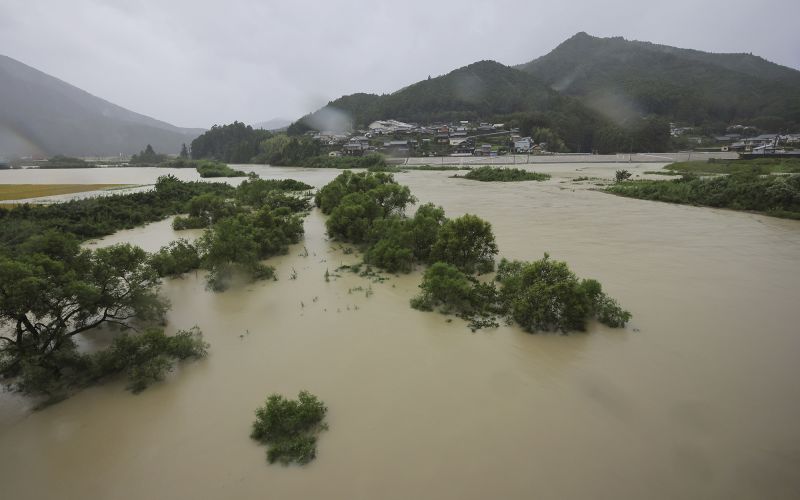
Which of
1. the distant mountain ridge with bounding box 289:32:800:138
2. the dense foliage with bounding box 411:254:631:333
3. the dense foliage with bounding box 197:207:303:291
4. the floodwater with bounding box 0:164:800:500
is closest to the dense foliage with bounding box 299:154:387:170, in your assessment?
→ the dense foliage with bounding box 197:207:303:291

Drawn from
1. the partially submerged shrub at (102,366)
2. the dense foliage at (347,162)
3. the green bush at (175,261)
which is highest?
the dense foliage at (347,162)

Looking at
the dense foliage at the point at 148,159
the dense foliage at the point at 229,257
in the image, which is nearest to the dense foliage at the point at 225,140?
the dense foliage at the point at 148,159

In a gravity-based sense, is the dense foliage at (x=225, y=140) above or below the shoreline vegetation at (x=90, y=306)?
above

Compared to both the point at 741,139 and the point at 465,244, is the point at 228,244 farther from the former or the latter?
the point at 741,139

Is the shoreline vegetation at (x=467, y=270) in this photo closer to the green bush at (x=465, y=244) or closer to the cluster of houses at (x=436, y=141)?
the green bush at (x=465, y=244)

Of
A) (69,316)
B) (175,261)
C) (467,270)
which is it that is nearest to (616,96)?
(467,270)

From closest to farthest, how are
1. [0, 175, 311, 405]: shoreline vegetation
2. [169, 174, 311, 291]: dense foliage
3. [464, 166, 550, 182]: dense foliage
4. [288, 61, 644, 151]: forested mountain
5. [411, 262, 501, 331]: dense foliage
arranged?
[0, 175, 311, 405]: shoreline vegetation
[411, 262, 501, 331]: dense foliage
[169, 174, 311, 291]: dense foliage
[464, 166, 550, 182]: dense foliage
[288, 61, 644, 151]: forested mountain

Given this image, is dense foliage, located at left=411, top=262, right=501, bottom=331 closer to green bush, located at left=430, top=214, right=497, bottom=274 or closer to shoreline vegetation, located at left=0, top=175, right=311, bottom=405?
green bush, located at left=430, top=214, right=497, bottom=274
